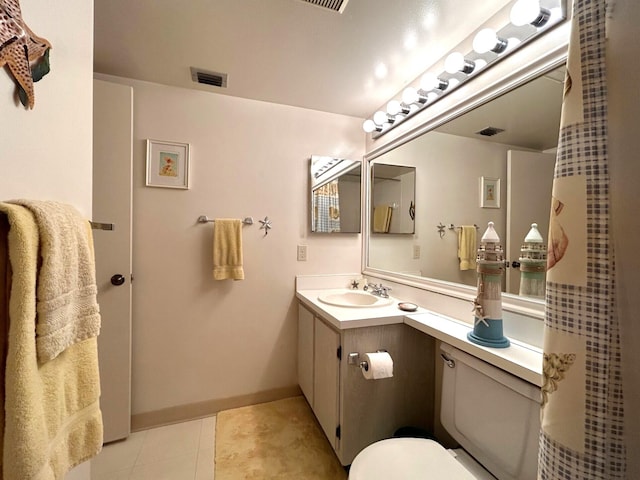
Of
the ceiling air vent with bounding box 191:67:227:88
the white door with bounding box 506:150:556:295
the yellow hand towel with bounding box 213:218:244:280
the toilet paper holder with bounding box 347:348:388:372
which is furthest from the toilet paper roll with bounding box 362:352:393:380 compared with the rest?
the ceiling air vent with bounding box 191:67:227:88

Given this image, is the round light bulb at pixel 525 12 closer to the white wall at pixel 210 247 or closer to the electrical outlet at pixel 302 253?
the white wall at pixel 210 247

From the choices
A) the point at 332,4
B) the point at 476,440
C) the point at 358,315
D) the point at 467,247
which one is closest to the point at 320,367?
the point at 358,315

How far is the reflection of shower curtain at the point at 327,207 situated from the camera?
1958 millimetres

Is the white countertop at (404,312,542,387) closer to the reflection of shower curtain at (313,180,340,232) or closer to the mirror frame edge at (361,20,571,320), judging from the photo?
the mirror frame edge at (361,20,571,320)

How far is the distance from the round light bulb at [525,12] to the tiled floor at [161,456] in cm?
244

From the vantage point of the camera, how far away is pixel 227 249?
169cm

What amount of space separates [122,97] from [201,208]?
0.75m

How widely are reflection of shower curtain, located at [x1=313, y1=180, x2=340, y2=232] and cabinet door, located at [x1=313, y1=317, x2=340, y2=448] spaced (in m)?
0.73

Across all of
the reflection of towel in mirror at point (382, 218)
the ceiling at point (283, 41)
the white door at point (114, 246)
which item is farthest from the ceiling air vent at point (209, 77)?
the reflection of towel in mirror at point (382, 218)

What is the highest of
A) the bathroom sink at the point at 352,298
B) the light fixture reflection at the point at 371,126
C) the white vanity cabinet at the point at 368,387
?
the light fixture reflection at the point at 371,126

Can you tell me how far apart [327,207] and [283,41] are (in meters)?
1.06

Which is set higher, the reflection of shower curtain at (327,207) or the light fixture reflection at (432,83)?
the light fixture reflection at (432,83)

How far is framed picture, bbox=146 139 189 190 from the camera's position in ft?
5.24

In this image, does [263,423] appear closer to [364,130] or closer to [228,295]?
[228,295]
